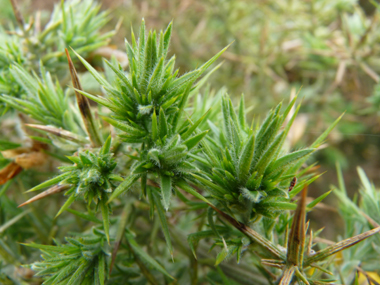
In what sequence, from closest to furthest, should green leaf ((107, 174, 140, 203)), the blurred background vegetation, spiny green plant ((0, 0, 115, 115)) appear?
1. green leaf ((107, 174, 140, 203))
2. spiny green plant ((0, 0, 115, 115))
3. the blurred background vegetation

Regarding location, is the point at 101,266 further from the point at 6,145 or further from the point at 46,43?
the point at 46,43

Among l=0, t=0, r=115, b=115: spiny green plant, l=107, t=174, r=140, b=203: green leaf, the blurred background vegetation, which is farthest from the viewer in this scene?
the blurred background vegetation

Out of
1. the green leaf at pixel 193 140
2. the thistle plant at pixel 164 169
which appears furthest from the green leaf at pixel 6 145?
the green leaf at pixel 193 140

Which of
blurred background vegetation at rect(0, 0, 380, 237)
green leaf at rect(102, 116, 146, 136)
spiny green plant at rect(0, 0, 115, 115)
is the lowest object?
blurred background vegetation at rect(0, 0, 380, 237)

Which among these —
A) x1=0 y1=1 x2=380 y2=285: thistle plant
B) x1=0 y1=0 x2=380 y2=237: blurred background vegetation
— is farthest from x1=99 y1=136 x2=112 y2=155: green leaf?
x1=0 y1=0 x2=380 y2=237: blurred background vegetation

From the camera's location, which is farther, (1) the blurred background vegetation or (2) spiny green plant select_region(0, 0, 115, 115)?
(1) the blurred background vegetation

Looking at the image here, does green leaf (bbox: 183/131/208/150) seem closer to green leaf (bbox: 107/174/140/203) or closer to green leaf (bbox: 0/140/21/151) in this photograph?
green leaf (bbox: 107/174/140/203)

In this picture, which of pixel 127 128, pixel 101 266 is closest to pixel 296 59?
pixel 127 128

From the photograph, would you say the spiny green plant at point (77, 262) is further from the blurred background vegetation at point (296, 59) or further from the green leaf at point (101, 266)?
the blurred background vegetation at point (296, 59)

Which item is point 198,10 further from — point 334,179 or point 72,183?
point 72,183

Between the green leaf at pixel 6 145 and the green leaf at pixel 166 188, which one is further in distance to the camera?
the green leaf at pixel 6 145
